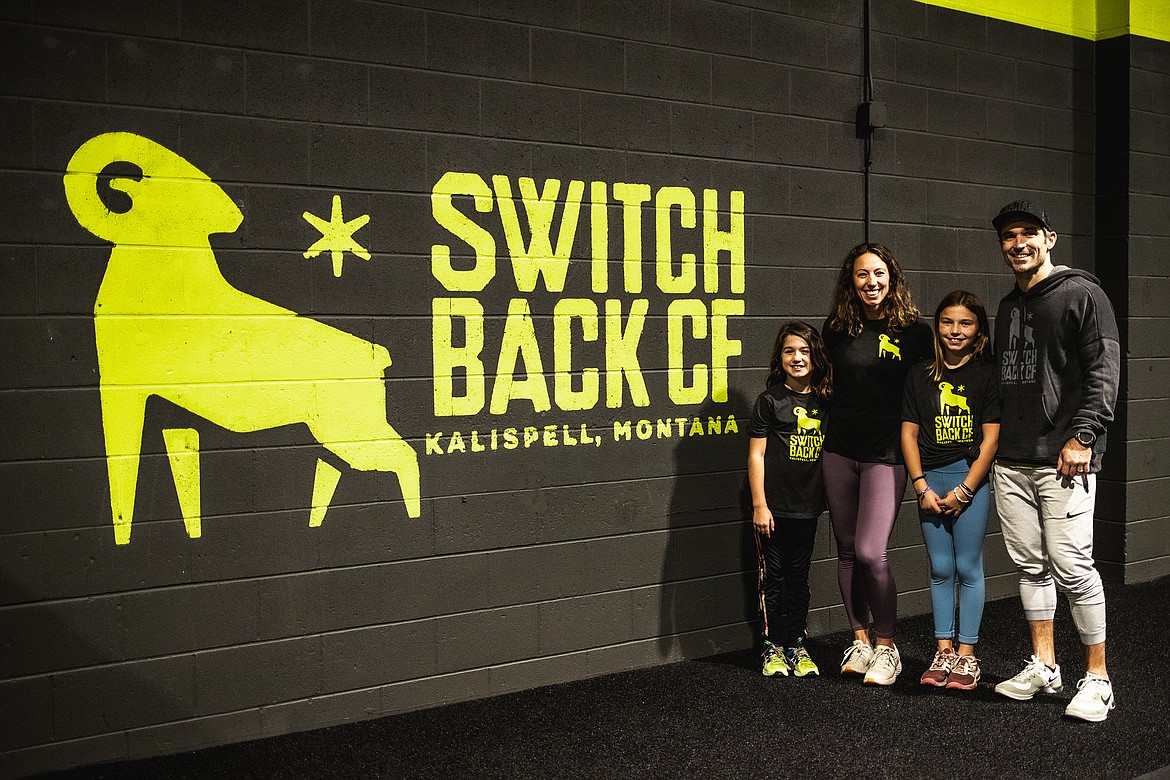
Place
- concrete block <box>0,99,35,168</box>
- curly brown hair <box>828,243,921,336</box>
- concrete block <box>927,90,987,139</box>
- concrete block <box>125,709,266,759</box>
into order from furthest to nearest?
concrete block <box>927,90,987,139</box>, curly brown hair <box>828,243,921,336</box>, concrete block <box>125,709,266,759</box>, concrete block <box>0,99,35,168</box>

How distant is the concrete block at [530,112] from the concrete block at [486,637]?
177 cm

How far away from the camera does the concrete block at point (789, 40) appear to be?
4.52 meters

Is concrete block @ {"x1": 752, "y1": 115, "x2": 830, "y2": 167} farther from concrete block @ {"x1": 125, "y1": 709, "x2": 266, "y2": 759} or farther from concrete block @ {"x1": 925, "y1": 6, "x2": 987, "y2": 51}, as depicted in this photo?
concrete block @ {"x1": 125, "y1": 709, "x2": 266, "y2": 759}

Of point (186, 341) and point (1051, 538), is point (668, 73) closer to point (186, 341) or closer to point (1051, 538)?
point (186, 341)

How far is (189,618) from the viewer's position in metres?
3.42

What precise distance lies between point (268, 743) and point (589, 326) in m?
1.86

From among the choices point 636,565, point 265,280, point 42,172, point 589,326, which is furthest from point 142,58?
point 636,565

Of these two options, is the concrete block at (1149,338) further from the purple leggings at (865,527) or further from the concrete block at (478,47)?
the concrete block at (478,47)

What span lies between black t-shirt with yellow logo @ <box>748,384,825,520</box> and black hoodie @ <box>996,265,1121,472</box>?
66 cm

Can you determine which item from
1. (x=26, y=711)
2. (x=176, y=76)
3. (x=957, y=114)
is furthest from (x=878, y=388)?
(x=26, y=711)

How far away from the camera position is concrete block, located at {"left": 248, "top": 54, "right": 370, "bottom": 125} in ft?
11.5

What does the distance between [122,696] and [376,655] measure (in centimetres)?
82

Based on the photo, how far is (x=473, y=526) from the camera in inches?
154

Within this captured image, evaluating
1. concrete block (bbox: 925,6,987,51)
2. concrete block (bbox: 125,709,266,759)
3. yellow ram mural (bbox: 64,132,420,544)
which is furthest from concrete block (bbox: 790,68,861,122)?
concrete block (bbox: 125,709,266,759)
